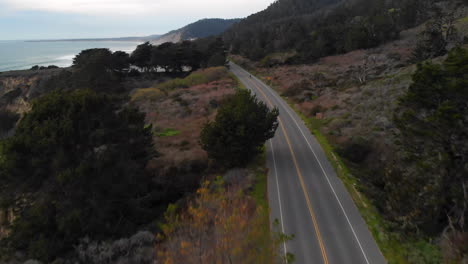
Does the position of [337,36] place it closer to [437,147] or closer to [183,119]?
[183,119]

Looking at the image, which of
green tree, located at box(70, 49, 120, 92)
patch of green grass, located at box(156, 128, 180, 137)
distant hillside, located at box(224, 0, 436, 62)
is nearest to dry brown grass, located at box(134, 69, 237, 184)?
patch of green grass, located at box(156, 128, 180, 137)

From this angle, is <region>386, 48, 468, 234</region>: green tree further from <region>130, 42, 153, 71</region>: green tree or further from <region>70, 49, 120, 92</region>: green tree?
<region>130, 42, 153, 71</region>: green tree

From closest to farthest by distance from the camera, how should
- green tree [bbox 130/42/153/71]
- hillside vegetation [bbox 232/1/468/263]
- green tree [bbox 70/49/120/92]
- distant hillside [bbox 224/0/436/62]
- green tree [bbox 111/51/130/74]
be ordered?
hillside vegetation [bbox 232/1/468/263]
green tree [bbox 70/49/120/92]
green tree [bbox 111/51/130/74]
green tree [bbox 130/42/153/71]
distant hillside [bbox 224/0/436/62]

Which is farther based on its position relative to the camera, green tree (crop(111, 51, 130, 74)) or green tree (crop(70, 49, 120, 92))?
green tree (crop(111, 51, 130, 74))

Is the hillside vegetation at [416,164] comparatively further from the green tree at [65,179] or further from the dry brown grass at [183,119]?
the green tree at [65,179]

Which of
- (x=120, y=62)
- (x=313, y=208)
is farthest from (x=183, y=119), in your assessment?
(x=120, y=62)
